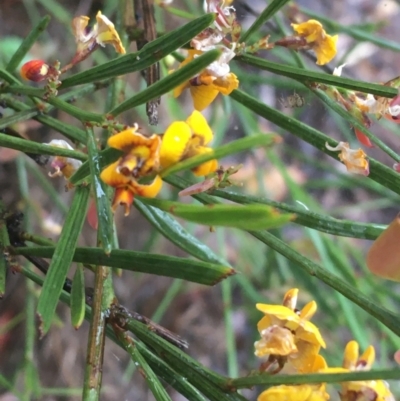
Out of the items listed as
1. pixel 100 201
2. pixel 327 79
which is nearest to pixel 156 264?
pixel 100 201

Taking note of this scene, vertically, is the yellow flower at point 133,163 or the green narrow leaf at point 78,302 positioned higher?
the yellow flower at point 133,163

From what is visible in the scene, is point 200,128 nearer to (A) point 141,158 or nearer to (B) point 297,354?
(A) point 141,158

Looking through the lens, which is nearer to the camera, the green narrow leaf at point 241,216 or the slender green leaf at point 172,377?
the green narrow leaf at point 241,216

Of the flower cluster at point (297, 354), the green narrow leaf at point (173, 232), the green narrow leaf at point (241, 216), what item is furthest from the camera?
the green narrow leaf at point (173, 232)

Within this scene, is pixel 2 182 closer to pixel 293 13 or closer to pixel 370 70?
pixel 293 13

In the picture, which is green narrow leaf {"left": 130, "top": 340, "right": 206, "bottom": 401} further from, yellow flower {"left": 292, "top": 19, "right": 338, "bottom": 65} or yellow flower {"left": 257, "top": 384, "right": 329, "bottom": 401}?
yellow flower {"left": 292, "top": 19, "right": 338, "bottom": 65}

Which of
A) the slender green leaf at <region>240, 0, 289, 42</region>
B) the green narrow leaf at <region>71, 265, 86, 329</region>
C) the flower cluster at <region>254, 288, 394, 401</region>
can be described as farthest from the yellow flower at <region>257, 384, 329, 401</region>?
the slender green leaf at <region>240, 0, 289, 42</region>

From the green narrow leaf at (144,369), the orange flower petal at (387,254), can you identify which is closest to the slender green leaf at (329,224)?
the orange flower petal at (387,254)

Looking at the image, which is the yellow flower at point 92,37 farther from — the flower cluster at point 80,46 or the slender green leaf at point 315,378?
the slender green leaf at point 315,378
